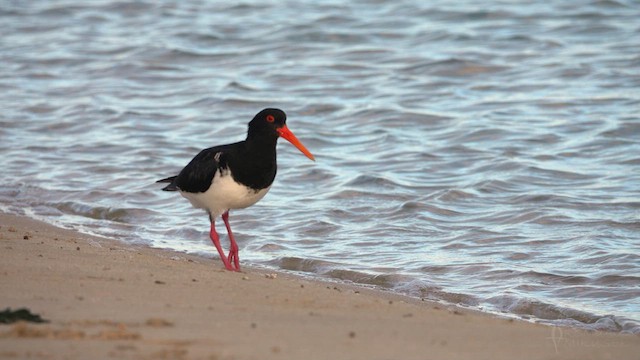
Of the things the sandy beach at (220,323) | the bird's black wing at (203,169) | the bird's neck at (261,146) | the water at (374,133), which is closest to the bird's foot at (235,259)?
the water at (374,133)

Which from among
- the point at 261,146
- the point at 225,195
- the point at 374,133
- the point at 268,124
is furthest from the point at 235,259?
the point at 374,133

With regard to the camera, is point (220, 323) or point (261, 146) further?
point (261, 146)

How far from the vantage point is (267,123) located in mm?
7395

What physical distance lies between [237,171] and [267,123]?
0.46m

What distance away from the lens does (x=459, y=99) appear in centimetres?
1396

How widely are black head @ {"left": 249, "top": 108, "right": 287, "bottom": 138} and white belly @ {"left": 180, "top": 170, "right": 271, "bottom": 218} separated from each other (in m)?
0.39

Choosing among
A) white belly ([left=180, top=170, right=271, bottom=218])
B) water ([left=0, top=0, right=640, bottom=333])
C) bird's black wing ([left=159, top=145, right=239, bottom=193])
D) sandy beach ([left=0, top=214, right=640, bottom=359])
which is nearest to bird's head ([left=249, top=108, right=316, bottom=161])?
bird's black wing ([left=159, top=145, right=239, bottom=193])

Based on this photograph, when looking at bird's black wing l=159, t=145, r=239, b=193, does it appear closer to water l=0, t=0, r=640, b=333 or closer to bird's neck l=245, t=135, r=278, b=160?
bird's neck l=245, t=135, r=278, b=160

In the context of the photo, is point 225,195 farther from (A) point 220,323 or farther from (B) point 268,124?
(A) point 220,323

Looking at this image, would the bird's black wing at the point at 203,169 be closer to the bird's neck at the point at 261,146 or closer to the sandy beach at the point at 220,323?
the bird's neck at the point at 261,146

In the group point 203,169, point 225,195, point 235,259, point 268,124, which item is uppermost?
point 268,124

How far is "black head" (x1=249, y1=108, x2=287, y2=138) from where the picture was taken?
735 cm

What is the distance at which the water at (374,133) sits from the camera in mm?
8172

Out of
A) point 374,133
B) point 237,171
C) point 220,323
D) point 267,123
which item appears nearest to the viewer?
point 220,323
